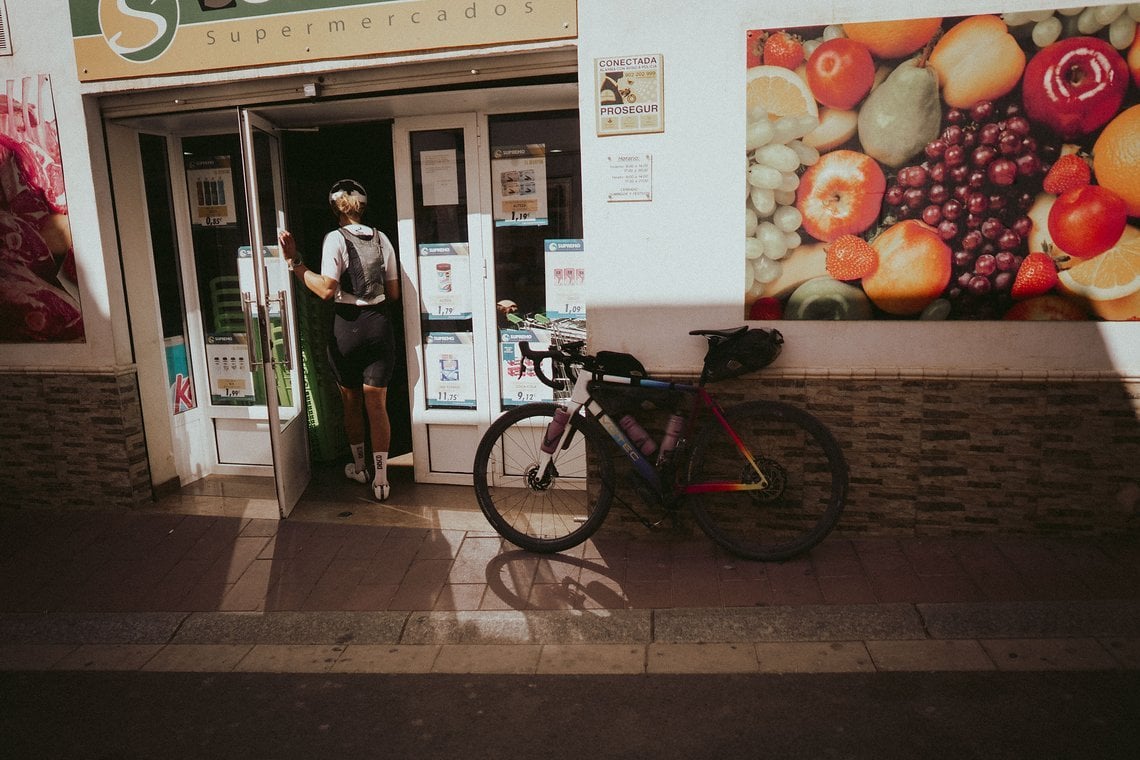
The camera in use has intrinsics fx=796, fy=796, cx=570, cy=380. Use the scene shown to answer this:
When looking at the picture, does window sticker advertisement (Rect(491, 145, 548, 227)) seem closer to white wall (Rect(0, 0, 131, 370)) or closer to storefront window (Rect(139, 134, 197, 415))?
storefront window (Rect(139, 134, 197, 415))

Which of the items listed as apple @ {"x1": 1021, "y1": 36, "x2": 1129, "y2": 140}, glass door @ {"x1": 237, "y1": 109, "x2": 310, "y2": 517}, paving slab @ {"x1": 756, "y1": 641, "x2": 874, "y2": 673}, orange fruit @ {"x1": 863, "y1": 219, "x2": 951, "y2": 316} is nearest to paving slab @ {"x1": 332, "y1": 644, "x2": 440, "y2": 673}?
paving slab @ {"x1": 756, "y1": 641, "x2": 874, "y2": 673}

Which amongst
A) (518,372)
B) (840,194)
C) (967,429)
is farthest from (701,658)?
(518,372)

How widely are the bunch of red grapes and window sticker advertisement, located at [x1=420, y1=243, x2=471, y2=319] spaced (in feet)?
9.32

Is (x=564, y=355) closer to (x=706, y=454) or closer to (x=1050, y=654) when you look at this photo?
(x=706, y=454)

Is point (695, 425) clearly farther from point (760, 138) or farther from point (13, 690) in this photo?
point (13, 690)

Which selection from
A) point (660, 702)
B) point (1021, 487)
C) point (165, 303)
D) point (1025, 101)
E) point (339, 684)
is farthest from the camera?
point (165, 303)

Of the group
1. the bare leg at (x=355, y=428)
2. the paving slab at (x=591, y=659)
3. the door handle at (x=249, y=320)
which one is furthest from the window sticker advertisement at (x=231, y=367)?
the paving slab at (x=591, y=659)

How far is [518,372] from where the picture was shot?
5738 millimetres

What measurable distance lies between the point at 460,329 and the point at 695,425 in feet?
6.69

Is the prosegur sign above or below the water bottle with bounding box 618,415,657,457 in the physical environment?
above

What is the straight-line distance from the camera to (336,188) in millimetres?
5516

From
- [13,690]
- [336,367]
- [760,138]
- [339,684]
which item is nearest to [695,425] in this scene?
[760,138]

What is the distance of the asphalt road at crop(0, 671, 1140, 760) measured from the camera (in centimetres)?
301

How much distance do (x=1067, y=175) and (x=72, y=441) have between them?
6.41 metres
